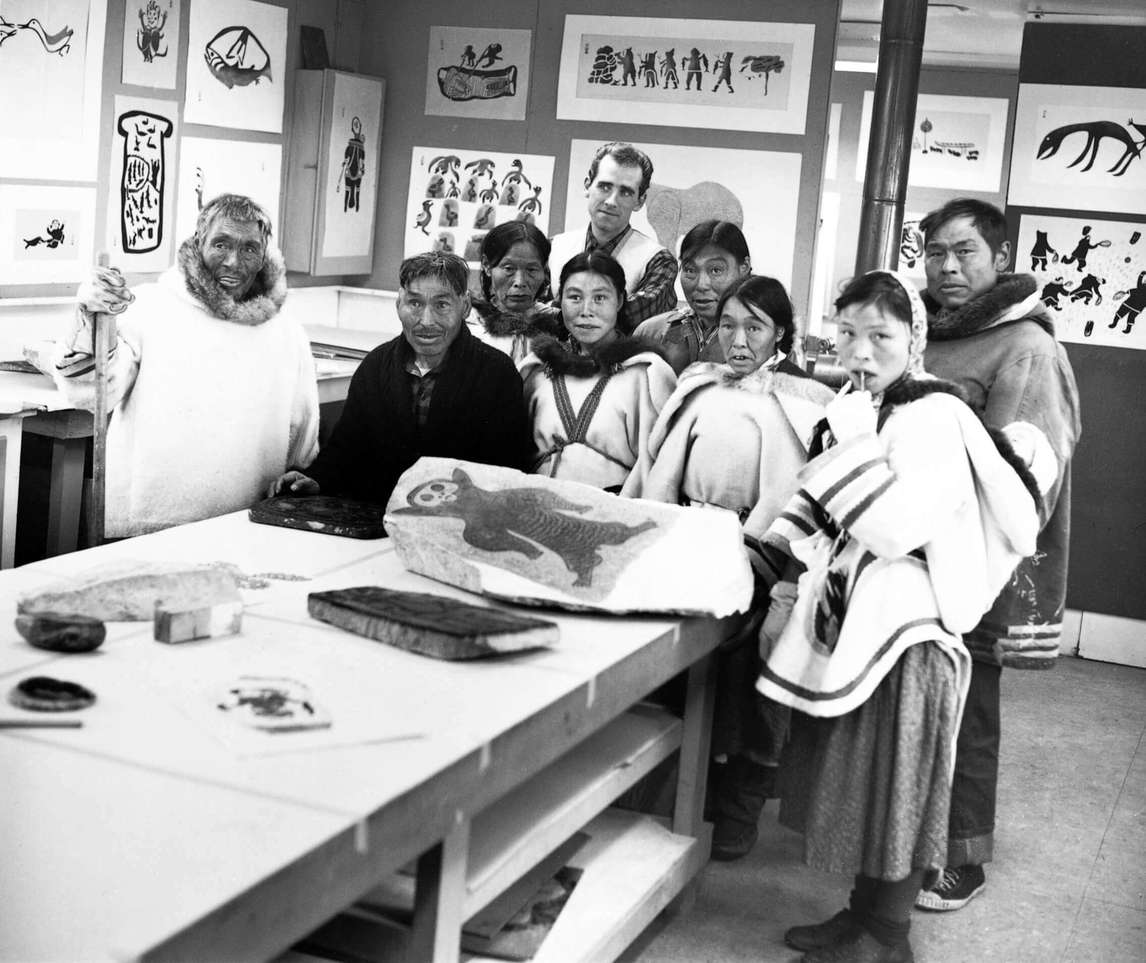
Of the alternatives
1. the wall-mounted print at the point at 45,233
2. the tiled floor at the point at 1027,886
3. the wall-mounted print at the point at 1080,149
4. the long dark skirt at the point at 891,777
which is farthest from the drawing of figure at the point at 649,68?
the long dark skirt at the point at 891,777

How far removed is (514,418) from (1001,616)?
132 cm

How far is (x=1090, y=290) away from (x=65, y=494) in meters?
3.99

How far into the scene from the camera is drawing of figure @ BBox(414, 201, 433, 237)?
691cm

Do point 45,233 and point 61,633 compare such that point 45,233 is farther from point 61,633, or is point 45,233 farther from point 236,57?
point 61,633

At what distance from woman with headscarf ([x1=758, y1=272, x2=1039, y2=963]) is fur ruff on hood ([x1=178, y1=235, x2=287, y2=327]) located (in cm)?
157

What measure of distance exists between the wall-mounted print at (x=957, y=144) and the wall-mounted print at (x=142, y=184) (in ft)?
16.1

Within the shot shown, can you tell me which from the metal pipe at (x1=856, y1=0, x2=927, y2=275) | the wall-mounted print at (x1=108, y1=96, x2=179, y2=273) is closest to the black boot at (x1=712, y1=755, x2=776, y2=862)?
the metal pipe at (x1=856, y1=0, x2=927, y2=275)

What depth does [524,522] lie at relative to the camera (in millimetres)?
3188

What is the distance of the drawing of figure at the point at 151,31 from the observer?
5551mm

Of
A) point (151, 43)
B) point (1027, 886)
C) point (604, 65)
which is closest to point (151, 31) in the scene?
point (151, 43)

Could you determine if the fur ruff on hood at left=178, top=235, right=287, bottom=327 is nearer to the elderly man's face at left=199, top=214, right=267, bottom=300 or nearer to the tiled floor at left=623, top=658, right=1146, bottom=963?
the elderly man's face at left=199, top=214, right=267, bottom=300

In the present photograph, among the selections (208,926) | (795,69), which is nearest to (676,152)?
(795,69)

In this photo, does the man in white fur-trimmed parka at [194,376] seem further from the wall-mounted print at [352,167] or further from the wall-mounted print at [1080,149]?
the wall-mounted print at [1080,149]

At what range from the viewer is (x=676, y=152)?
637 cm
